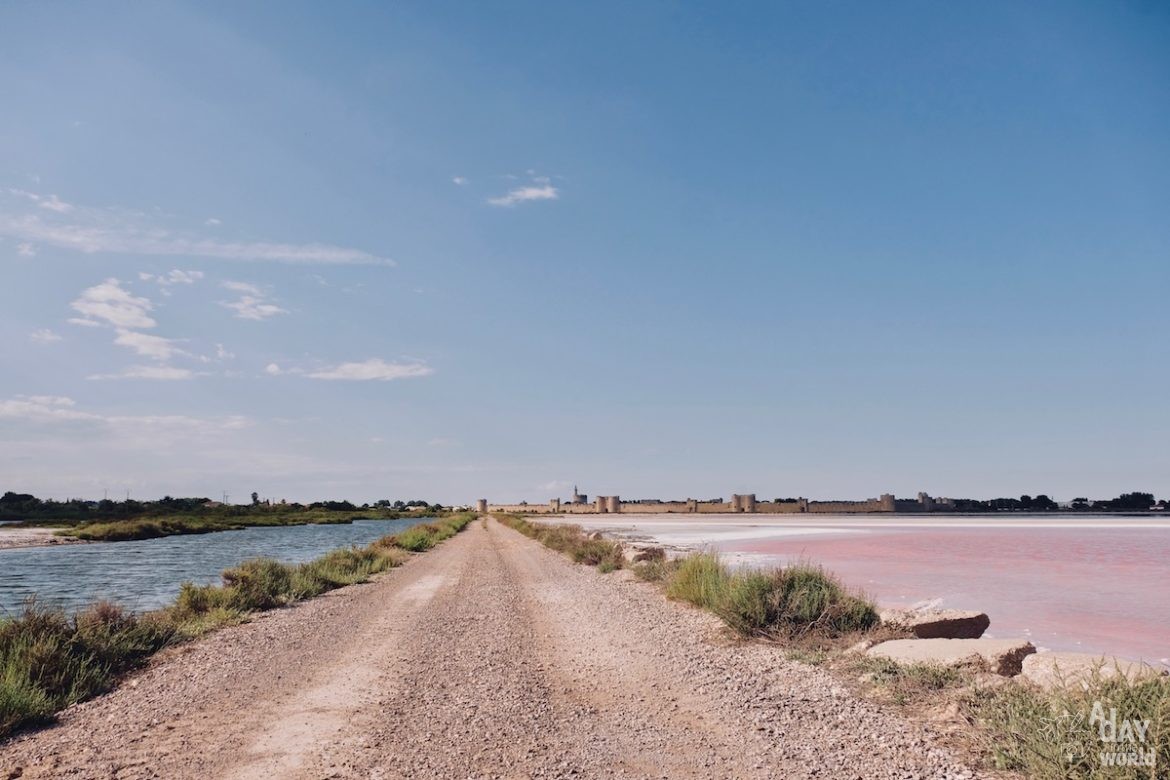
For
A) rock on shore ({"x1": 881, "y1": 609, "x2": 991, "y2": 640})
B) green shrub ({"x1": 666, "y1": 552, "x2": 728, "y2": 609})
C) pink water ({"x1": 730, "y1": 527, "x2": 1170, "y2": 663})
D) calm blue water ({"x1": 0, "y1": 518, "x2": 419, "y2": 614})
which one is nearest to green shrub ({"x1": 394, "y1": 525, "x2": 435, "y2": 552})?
calm blue water ({"x1": 0, "y1": 518, "x2": 419, "y2": 614})

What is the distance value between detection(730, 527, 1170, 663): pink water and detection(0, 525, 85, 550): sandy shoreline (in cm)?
5565

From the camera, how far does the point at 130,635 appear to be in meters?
12.3

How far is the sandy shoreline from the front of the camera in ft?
185

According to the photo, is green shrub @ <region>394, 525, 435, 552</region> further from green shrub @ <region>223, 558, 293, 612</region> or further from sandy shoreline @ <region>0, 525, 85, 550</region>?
sandy shoreline @ <region>0, 525, 85, 550</region>

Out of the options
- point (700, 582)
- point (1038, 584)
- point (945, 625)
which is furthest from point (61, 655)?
point (1038, 584)

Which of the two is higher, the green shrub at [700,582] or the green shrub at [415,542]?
the green shrub at [700,582]

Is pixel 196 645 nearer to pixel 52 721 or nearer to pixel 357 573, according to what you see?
pixel 52 721

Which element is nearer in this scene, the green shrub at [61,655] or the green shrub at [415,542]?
the green shrub at [61,655]

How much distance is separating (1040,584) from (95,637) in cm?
2270

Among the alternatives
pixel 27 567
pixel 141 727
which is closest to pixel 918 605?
pixel 141 727

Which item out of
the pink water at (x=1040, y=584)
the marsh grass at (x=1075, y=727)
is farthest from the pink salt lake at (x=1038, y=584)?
the marsh grass at (x=1075, y=727)

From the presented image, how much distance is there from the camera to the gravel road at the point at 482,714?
6.26m

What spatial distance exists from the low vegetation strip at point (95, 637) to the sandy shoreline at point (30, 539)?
47.4m

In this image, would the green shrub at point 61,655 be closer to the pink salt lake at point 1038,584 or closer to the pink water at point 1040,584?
the pink salt lake at point 1038,584
